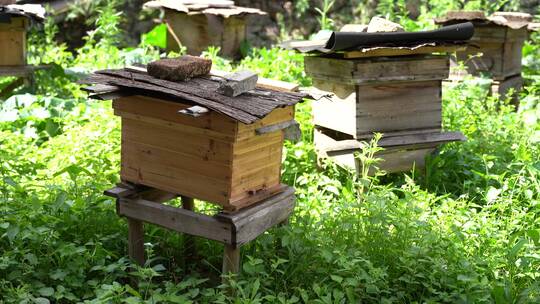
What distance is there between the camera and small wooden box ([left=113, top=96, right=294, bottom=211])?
347 cm

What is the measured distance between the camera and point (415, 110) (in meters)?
5.25

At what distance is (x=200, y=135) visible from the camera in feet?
11.6

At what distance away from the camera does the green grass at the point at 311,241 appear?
11.7ft

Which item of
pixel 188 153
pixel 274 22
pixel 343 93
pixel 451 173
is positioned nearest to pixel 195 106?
pixel 188 153

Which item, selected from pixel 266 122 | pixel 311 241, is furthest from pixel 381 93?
pixel 266 122

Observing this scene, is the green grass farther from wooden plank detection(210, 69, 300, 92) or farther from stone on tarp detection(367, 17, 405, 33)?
stone on tarp detection(367, 17, 405, 33)

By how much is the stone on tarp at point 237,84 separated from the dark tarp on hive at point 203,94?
3 centimetres

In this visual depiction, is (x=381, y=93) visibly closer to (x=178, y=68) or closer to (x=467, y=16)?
(x=178, y=68)

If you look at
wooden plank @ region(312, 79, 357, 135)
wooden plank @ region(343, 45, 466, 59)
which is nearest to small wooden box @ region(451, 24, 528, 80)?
wooden plank @ region(343, 45, 466, 59)

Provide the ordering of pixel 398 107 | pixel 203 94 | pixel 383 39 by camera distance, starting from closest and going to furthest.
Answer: pixel 203 94, pixel 383 39, pixel 398 107

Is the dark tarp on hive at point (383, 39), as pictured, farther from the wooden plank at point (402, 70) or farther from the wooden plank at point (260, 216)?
the wooden plank at point (260, 216)

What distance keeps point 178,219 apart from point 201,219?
6.1 inches

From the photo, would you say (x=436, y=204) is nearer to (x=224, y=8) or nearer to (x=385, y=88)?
(x=385, y=88)

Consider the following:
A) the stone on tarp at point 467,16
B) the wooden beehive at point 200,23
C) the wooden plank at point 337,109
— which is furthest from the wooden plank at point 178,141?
the wooden beehive at point 200,23
